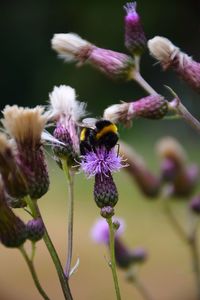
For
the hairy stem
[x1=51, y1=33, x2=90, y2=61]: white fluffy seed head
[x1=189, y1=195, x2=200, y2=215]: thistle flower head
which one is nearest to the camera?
the hairy stem

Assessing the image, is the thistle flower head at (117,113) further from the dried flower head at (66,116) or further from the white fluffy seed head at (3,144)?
the white fluffy seed head at (3,144)

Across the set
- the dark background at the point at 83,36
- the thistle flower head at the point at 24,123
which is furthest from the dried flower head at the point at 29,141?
the dark background at the point at 83,36

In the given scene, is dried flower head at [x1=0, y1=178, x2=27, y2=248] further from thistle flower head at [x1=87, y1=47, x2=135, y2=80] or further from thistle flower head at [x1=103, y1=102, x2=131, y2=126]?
thistle flower head at [x1=87, y1=47, x2=135, y2=80]

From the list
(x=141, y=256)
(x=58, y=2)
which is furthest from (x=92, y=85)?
(x=141, y=256)

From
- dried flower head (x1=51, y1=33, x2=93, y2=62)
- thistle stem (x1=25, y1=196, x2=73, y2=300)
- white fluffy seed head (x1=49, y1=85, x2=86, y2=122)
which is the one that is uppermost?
dried flower head (x1=51, y1=33, x2=93, y2=62)

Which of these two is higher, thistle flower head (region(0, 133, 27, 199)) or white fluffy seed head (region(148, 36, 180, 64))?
white fluffy seed head (region(148, 36, 180, 64))

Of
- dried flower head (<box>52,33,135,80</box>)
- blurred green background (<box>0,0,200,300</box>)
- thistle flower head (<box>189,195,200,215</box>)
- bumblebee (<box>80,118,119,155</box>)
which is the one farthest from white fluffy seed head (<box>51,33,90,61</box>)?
blurred green background (<box>0,0,200,300</box>)

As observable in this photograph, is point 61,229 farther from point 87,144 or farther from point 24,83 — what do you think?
point 24,83
